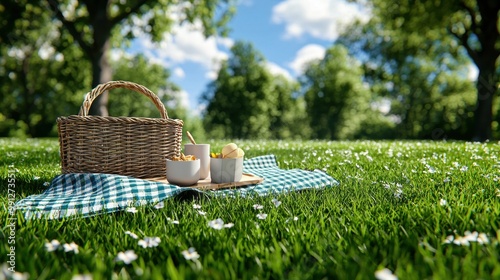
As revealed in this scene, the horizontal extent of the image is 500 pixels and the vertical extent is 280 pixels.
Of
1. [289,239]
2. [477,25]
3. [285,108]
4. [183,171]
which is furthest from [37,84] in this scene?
[289,239]

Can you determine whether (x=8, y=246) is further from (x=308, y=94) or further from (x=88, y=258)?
(x=308, y=94)

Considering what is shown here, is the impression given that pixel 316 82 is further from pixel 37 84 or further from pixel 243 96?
pixel 37 84

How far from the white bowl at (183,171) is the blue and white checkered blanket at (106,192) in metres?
0.25

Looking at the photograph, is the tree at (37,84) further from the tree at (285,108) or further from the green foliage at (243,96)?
the tree at (285,108)

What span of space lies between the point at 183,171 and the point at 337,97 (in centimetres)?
4017

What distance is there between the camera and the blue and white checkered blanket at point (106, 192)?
9.12 feet

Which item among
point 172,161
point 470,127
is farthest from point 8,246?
point 470,127

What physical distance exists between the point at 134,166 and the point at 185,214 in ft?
4.61

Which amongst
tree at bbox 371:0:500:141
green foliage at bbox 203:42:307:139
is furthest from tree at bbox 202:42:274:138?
tree at bbox 371:0:500:141

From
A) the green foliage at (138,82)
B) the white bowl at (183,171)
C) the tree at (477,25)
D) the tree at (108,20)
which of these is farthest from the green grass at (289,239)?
the green foliage at (138,82)

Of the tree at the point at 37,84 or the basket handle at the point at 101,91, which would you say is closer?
the basket handle at the point at 101,91

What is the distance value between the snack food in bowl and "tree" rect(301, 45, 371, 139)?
39.4 meters

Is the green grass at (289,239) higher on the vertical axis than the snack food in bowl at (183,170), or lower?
lower

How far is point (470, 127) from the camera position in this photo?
26547 mm
